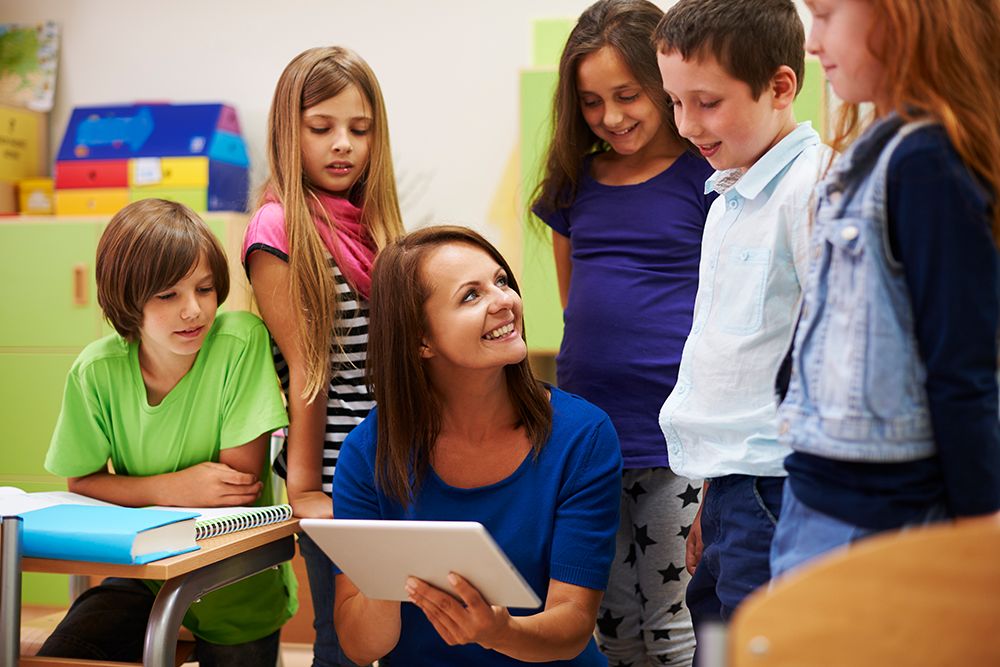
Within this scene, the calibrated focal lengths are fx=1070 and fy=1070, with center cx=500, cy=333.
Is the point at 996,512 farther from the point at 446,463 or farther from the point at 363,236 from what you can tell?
the point at 363,236

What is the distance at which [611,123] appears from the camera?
1817mm

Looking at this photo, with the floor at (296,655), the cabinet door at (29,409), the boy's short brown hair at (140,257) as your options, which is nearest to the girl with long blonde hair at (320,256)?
the boy's short brown hair at (140,257)

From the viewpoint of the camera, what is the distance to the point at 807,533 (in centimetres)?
102

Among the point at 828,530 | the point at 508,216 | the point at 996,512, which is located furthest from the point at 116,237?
the point at 508,216

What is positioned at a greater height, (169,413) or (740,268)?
(740,268)

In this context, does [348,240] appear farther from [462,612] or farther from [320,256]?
[462,612]

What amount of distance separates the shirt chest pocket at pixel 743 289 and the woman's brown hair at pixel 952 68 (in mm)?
363

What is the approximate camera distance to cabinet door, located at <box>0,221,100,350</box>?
358cm

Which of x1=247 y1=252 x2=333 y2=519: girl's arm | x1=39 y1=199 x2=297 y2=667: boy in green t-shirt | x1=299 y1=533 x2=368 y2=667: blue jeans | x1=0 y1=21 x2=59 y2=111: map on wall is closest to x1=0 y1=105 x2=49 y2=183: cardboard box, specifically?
x1=0 y1=21 x2=59 y2=111: map on wall

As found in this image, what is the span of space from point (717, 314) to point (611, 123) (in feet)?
1.84

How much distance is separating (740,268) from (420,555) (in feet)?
1.76

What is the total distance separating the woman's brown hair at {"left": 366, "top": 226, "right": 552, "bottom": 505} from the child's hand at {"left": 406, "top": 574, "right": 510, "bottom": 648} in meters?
0.24

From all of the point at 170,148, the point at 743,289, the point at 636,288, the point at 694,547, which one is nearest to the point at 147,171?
the point at 170,148

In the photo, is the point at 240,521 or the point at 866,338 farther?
the point at 240,521
